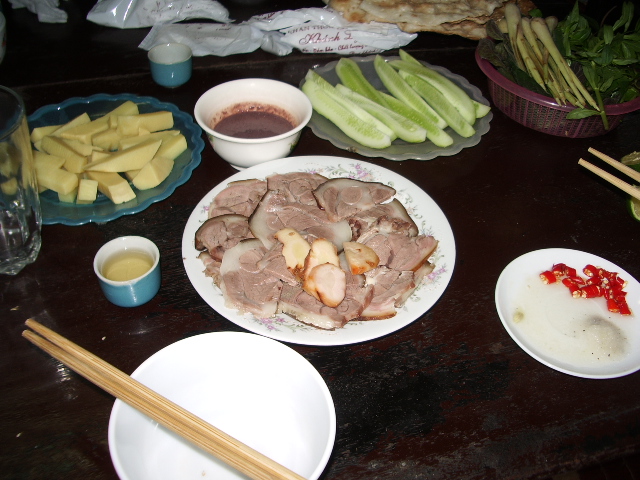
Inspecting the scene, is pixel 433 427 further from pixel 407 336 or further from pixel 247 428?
pixel 247 428

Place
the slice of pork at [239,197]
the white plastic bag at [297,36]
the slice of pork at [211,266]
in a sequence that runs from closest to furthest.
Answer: the slice of pork at [211,266], the slice of pork at [239,197], the white plastic bag at [297,36]

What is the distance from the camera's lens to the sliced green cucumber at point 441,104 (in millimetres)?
2318

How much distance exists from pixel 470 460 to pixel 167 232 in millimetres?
1292

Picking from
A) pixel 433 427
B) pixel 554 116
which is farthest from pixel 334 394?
pixel 554 116

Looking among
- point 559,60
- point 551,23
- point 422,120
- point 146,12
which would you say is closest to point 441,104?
point 422,120

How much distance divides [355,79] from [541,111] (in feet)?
2.94

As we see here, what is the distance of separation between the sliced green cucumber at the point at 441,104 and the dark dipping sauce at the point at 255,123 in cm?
72

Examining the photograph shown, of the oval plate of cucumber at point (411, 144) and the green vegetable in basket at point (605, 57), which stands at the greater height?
the green vegetable in basket at point (605, 57)

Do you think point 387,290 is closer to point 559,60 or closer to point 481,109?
point 481,109

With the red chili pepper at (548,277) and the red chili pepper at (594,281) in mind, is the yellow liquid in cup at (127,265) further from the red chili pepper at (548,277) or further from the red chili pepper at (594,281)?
the red chili pepper at (594,281)

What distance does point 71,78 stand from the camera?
267cm

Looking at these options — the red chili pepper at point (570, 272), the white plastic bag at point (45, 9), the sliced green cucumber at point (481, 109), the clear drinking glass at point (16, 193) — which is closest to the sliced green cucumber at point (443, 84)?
the sliced green cucumber at point (481, 109)

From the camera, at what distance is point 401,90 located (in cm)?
251

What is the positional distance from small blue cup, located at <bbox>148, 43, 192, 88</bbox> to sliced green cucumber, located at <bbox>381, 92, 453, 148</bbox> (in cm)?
100
